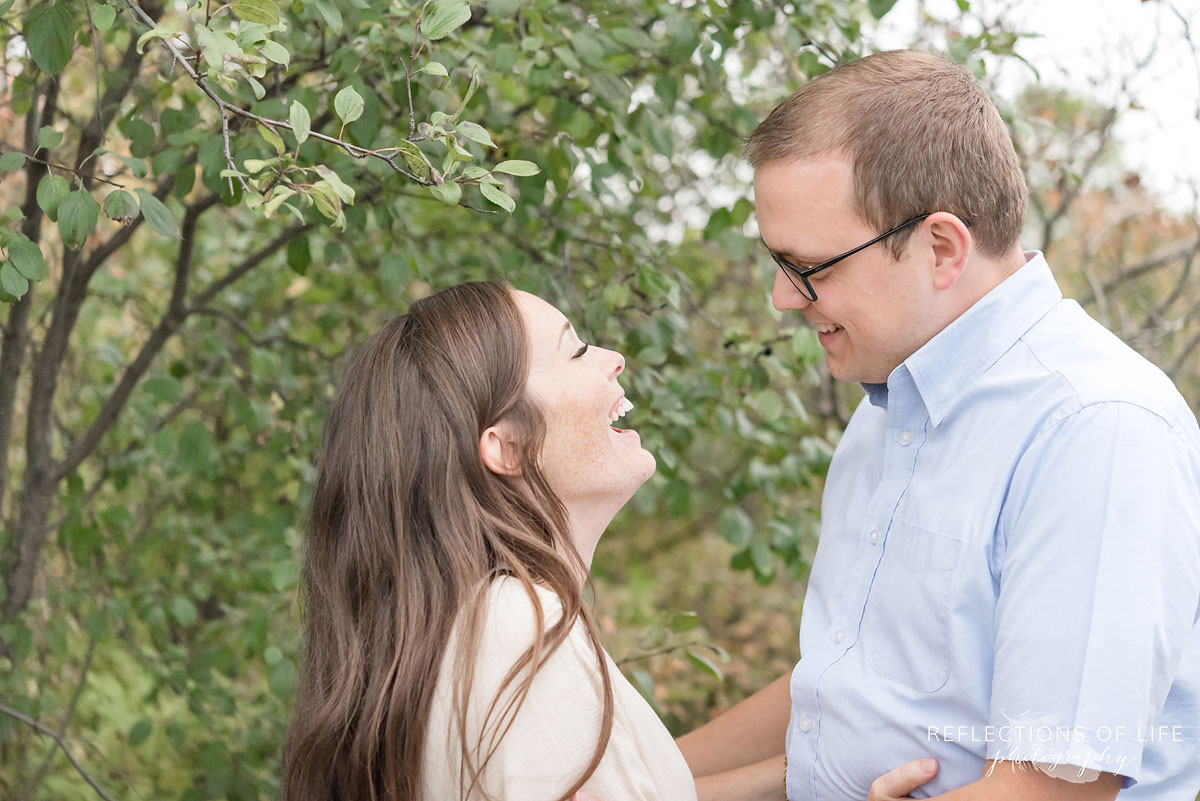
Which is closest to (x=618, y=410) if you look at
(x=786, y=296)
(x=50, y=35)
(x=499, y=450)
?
(x=499, y=450)

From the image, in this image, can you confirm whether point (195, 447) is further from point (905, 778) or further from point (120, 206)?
point (905, 778)

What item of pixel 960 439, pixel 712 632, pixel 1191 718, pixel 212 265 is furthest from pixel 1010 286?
pixel 712 632

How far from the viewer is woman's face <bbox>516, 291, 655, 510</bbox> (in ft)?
6.32

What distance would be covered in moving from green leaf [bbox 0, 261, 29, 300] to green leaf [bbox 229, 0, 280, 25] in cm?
61

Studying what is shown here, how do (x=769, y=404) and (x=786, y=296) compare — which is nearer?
(x=786, y=296)

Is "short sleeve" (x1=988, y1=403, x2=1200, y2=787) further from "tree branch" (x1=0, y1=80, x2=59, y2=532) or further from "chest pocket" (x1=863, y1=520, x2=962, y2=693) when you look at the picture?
"tree branch" (x1=0, y1=80, x2=59, y2=532)

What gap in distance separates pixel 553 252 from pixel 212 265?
1.75 metres

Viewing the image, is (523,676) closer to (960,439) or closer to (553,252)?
(960,439)

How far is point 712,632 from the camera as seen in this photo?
230 inches

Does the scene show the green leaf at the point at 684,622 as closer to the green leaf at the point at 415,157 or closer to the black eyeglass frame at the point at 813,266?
the black eyeglass frame at the point at 813,266

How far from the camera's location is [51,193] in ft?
5.83

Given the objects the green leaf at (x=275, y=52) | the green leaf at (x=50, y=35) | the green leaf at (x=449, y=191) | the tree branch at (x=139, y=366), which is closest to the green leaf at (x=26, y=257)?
the green leaf at (x=50, y=35)

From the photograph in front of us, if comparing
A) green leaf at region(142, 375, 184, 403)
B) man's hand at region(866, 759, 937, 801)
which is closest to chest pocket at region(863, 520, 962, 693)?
man's hand at region(866, 759, 937, 801)

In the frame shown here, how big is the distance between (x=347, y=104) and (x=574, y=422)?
68 cm
